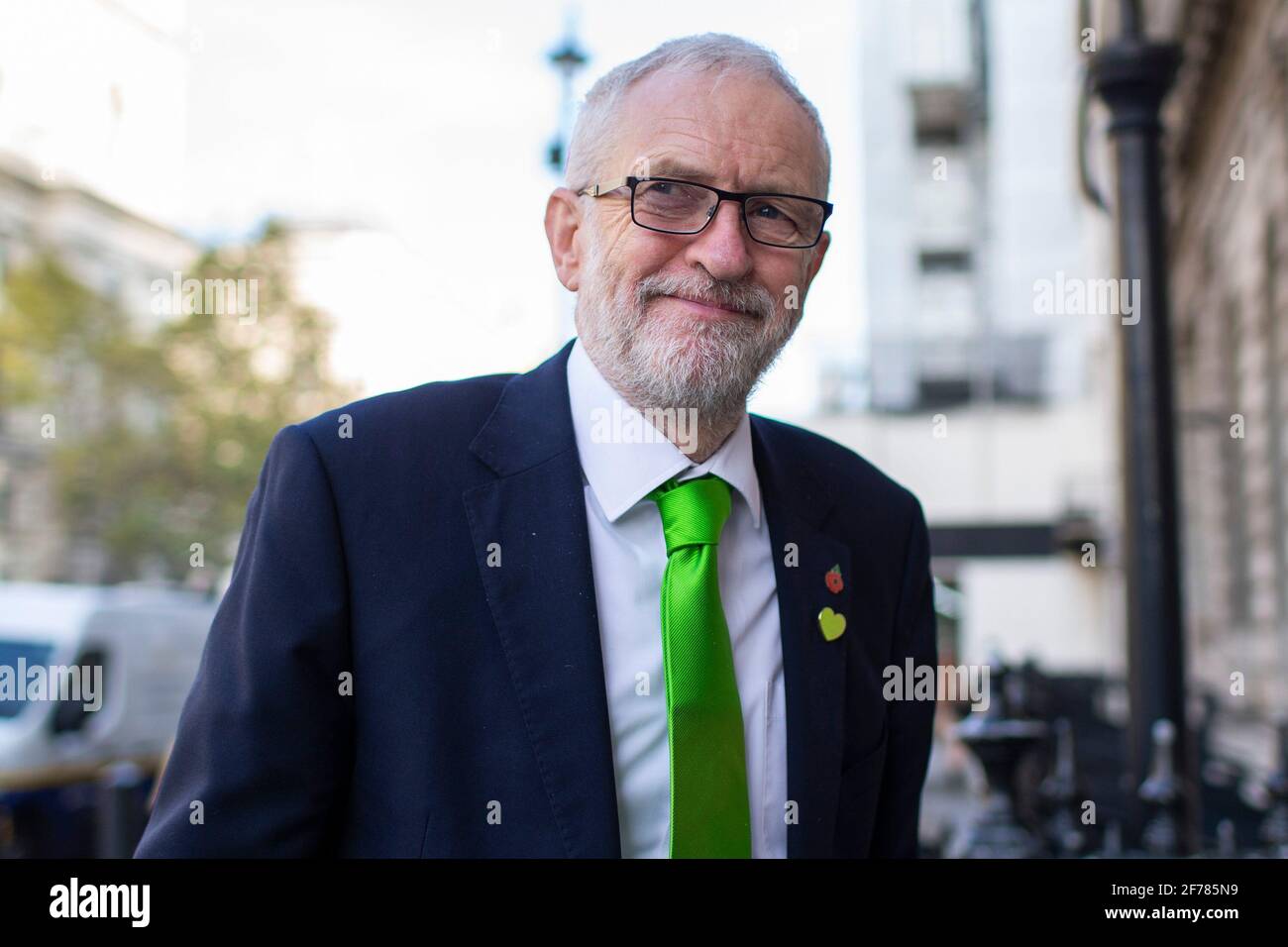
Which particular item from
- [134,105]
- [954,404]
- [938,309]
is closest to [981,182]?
[938,309]

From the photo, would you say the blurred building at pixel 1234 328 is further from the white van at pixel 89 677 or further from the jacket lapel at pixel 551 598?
the white van at pixel 89 677

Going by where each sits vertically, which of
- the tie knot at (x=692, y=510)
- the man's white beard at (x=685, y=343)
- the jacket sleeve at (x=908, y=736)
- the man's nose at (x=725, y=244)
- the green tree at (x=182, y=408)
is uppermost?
the green tree at (x=182, y=408)

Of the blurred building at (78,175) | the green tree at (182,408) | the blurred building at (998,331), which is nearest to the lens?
the blurred building at (78,175)

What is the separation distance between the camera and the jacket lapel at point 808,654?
1.83m

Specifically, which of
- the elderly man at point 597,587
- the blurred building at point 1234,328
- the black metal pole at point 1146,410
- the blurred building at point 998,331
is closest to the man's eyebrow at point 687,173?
the elderly man at point 597,587

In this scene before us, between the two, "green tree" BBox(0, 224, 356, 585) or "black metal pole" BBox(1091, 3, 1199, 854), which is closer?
"black metal pole" BBox(1091, 3, 1199, 854)

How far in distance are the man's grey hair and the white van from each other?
9.41 metres

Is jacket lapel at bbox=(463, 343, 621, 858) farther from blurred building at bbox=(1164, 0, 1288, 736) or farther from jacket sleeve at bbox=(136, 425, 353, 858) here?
blurred building at bbox=(1164, 0, 1288, 736)

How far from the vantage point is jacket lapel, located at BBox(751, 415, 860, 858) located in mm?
1827

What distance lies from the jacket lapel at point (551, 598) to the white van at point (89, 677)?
934cm

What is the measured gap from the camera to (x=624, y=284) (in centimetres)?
193

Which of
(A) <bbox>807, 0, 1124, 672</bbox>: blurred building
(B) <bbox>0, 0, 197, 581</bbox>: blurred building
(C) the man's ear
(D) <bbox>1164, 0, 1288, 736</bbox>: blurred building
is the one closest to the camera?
(C) the man's ear

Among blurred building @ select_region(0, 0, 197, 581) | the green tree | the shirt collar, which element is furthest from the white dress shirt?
the green tree
